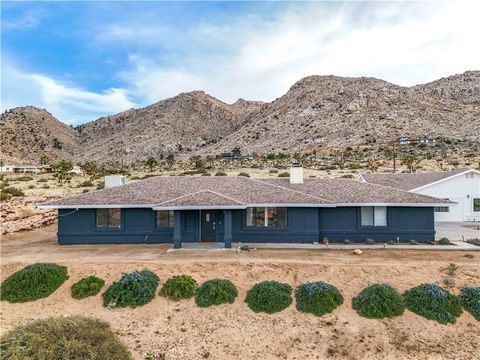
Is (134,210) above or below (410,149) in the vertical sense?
below

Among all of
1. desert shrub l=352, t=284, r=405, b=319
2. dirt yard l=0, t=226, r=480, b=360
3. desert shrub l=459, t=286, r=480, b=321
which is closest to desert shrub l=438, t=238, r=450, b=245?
dirt yard l=0, t=226, r=480, b=360

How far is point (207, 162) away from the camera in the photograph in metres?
80.2

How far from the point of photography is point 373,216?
23703 millimetres

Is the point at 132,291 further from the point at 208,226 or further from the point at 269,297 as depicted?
the point at 208,226

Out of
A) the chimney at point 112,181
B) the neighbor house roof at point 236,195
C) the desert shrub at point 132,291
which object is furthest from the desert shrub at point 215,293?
the chimney at point 112,181

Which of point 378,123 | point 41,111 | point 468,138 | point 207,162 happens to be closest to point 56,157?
point 41,111

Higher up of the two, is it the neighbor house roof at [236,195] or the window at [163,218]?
the neighbor house roof at [236,195]

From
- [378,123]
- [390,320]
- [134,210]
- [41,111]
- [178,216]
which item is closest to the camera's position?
[390,320]

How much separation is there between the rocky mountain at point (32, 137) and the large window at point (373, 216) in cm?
10713

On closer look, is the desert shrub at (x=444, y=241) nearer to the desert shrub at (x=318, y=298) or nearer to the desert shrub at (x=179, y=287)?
the desert shrub at (x=318, y=298)

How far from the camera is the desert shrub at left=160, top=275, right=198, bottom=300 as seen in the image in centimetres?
1631

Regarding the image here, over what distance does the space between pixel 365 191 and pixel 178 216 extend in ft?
42.8

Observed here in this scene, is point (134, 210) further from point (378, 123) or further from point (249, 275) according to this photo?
point (378, 123)

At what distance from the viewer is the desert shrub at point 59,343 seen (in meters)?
9.56
